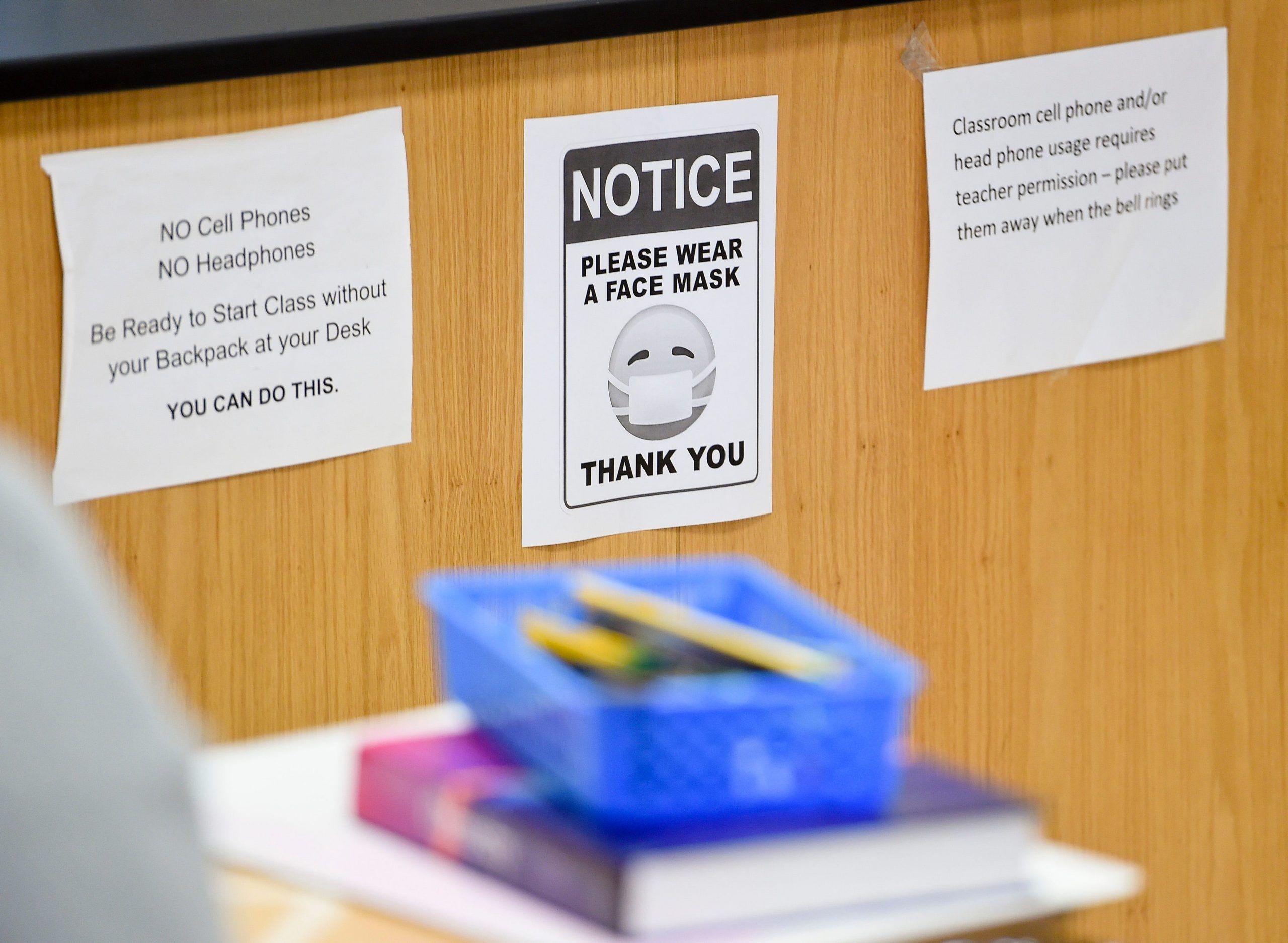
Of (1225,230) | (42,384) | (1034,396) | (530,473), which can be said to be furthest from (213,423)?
(1225,230)

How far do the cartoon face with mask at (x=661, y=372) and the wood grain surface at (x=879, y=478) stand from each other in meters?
0.08

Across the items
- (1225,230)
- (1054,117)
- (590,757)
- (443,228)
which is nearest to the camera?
(590,757)

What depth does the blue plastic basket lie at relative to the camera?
664mm

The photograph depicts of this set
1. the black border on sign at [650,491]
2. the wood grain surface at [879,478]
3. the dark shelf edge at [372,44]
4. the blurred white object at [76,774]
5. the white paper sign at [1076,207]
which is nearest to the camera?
the blurred white object at [76,774]

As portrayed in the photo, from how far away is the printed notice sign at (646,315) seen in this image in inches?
A: 50.0

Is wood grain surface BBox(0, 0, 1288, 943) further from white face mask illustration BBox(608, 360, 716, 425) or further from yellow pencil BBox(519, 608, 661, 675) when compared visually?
yellow pencil BBox(519, 608, 661, 675)

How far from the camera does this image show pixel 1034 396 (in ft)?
4.92

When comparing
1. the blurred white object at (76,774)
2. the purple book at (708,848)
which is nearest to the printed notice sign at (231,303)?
the purple book at (708,848)

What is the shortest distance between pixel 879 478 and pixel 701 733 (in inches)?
31.6

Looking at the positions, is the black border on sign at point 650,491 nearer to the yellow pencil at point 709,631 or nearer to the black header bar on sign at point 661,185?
the black header bar on sign at point 661,185

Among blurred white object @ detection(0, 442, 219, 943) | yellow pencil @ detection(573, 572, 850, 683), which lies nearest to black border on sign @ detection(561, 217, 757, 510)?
yellow pencil @ detection(573, 572, 850, 683)

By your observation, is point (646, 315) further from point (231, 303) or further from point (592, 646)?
point (592, 646)

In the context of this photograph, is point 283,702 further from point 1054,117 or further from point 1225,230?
point 1225,230

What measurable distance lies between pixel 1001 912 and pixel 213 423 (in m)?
0.65
